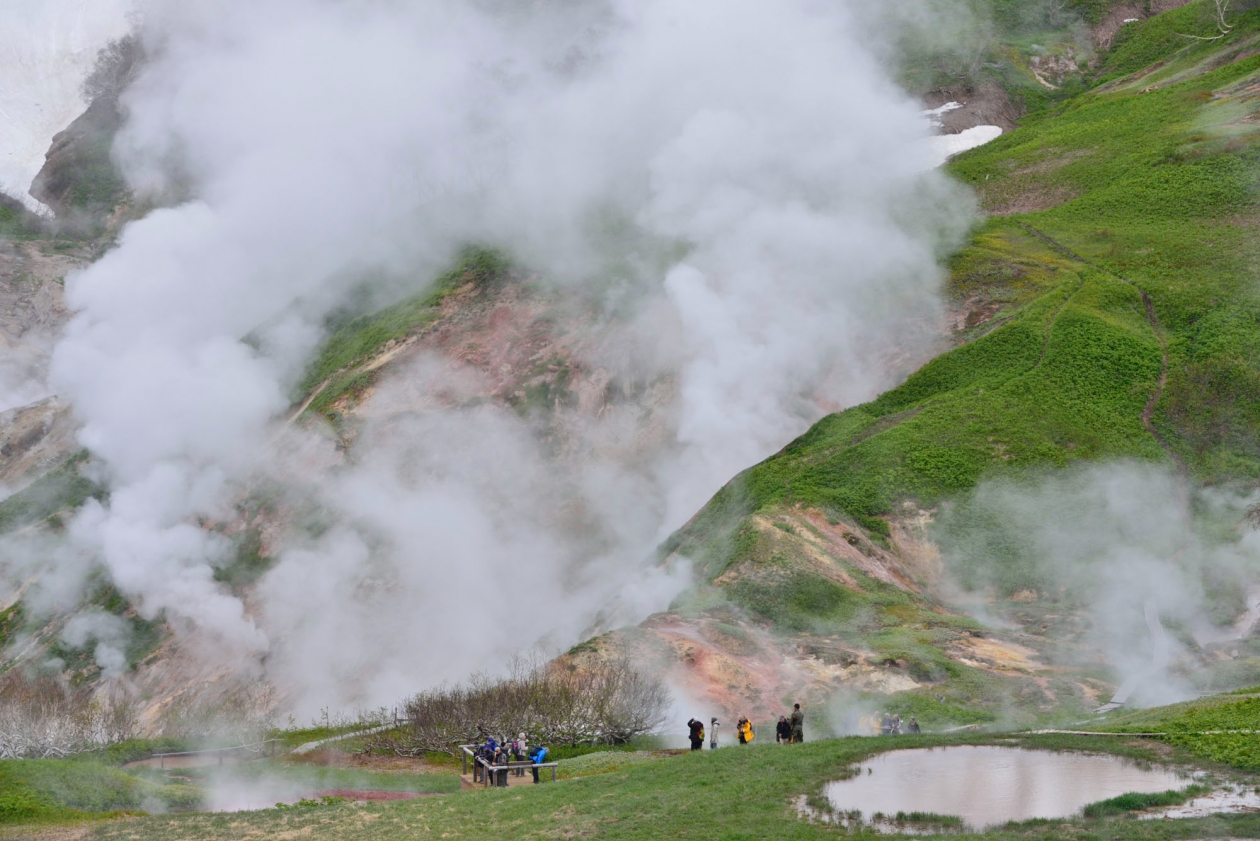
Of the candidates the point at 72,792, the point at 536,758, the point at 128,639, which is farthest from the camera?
the point at 128,639

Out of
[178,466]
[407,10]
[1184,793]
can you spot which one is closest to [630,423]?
[178,466]

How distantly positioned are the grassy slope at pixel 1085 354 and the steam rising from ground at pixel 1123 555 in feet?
6.32

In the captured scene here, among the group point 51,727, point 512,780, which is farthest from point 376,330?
point 512,780

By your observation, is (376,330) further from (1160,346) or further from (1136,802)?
(1136,802)

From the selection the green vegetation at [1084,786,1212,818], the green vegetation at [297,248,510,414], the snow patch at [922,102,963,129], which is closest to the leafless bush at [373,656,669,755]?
the green vegetation at [1084,786,1212,818]

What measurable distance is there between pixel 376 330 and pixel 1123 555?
51627 mm

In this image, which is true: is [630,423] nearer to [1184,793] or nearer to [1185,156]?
[1185,156]

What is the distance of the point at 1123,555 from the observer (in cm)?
4975

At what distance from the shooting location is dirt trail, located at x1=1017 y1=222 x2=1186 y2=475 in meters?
58.2

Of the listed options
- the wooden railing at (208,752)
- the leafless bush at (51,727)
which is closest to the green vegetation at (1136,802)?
the wooden railing at (208,752)

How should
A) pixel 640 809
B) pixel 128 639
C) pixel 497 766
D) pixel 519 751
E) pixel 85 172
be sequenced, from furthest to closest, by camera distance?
pixel 85 172 < pixel 128 639 < pixel 519 751 < pixel 497 766 < pixel 640 809

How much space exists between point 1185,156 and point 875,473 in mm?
39521

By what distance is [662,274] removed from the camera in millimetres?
75125

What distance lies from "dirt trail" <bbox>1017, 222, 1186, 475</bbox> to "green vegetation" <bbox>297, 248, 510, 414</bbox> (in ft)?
122
